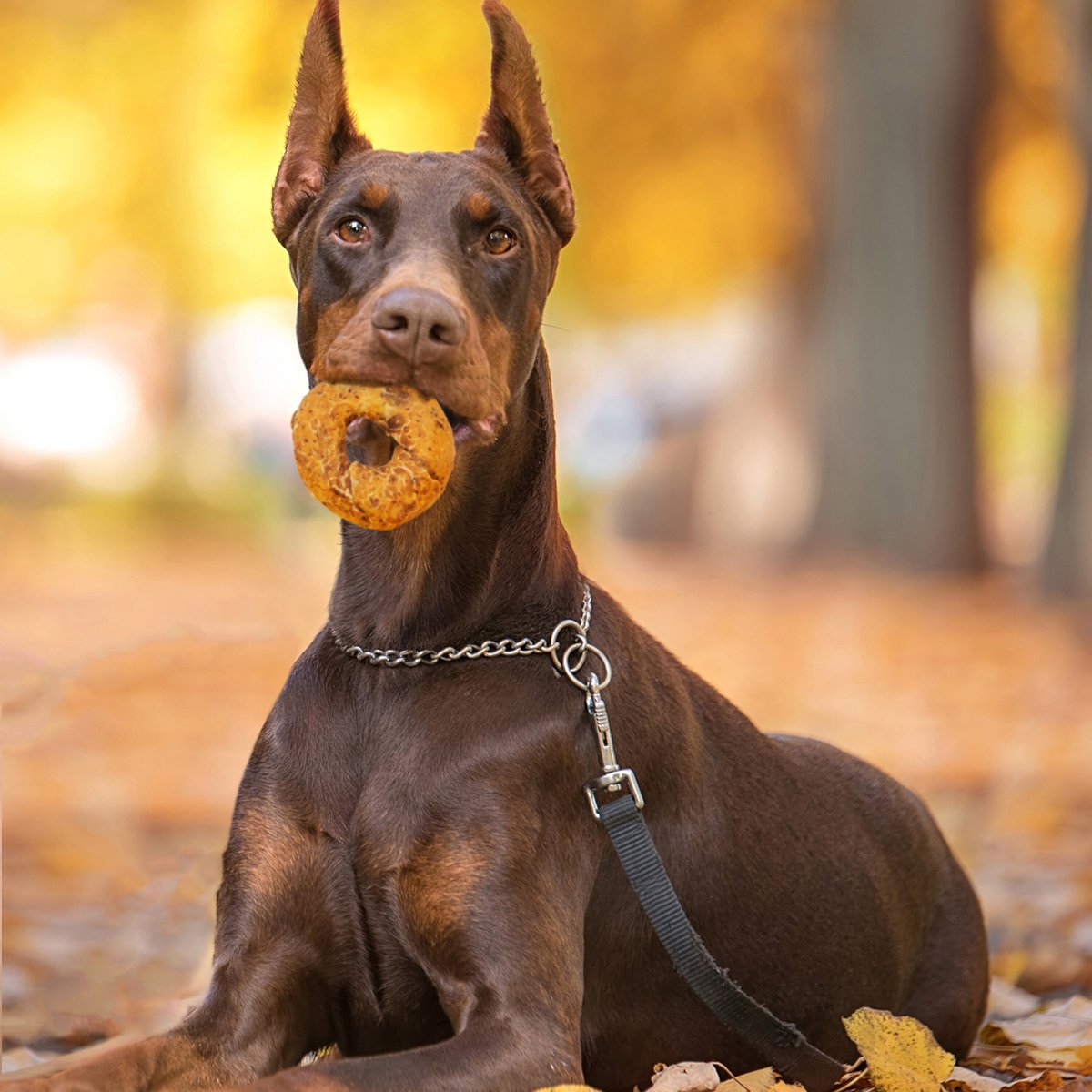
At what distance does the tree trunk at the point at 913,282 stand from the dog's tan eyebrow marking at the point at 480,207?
41.5ft

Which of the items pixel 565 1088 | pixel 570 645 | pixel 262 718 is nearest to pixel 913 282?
pixel 262 718

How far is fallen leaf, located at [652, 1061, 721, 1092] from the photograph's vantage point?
125 inches

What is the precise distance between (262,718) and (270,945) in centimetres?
666

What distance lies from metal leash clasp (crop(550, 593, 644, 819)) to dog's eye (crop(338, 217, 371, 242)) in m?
0.83

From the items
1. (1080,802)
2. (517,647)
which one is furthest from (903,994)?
(1080,802)

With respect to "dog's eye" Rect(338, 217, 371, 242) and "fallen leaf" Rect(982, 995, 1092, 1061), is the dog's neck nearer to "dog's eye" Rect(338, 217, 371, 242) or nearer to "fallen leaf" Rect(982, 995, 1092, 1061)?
"dog's eye" Rect(338, 217, 371, 242)

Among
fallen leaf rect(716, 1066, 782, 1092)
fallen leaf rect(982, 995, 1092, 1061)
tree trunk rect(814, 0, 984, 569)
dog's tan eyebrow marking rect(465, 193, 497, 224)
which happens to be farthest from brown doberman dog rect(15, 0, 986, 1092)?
tree trunk rect(814, 0, 984, 569)

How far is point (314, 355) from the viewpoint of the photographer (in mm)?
3250

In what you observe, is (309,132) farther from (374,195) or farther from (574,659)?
(574,659)

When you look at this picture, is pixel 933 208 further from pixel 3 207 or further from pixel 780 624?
pixel 3 207

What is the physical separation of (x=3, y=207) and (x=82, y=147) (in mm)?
1458

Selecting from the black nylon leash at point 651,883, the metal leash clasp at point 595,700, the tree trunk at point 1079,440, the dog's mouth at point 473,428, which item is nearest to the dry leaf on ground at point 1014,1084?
the black nylon leash at point 651,883

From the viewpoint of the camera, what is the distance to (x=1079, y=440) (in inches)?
468

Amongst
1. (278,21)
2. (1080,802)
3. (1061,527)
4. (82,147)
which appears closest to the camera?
(1080,802)
